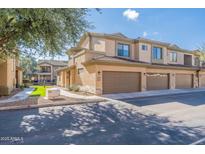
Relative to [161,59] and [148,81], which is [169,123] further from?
[161,59]

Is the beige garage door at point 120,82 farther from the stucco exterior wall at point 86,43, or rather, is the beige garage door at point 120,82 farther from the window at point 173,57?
the window at point 173,57

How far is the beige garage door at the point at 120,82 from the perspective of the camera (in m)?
17.8

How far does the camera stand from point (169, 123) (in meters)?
7.86

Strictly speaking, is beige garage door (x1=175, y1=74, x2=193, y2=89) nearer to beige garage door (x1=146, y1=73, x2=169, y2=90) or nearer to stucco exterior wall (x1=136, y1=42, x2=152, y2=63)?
beige garage door (x1=146, y1=73, x2=169, y2=90)

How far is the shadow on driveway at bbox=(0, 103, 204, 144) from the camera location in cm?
567

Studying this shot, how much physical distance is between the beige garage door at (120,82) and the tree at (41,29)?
6523 millimetres

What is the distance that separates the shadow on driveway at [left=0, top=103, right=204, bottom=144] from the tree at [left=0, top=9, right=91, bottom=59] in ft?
15.7

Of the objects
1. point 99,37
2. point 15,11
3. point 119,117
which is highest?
point 99,37

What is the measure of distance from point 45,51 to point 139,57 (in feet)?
45.6

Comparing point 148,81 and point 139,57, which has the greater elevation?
point 139,57

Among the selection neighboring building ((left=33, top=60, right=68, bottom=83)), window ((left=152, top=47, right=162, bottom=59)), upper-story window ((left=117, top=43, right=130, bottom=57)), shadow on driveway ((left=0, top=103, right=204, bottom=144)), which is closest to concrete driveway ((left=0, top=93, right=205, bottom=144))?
shadow on driveway ((left=0, top=103, right=204, bottom=144))

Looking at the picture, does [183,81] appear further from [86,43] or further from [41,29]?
[41,29]

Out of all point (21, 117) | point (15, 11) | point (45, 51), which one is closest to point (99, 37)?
point (45, 51)

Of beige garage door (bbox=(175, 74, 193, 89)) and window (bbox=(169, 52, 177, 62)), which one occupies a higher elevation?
window (bbox=(169, 52, 177, 62))
